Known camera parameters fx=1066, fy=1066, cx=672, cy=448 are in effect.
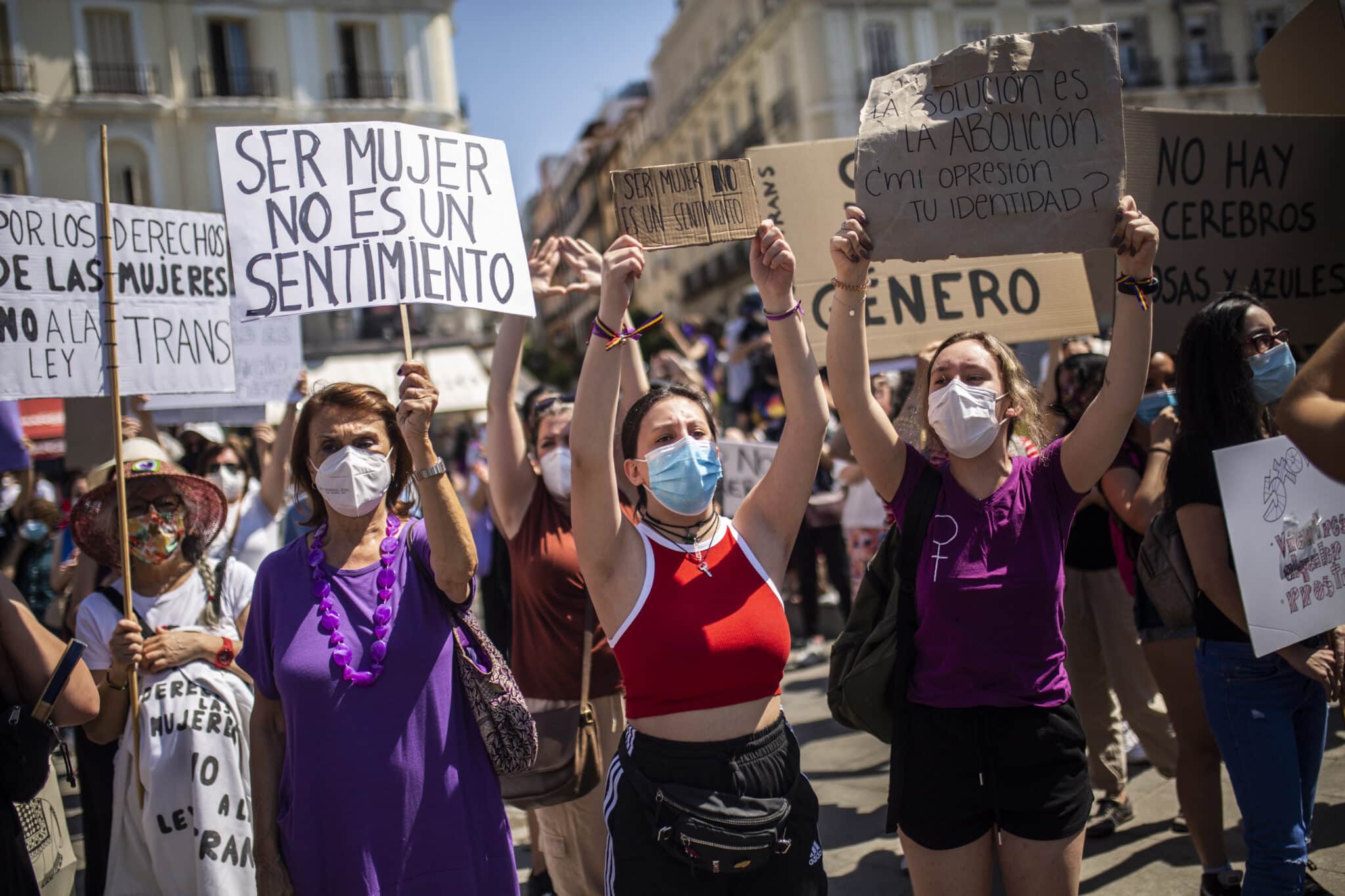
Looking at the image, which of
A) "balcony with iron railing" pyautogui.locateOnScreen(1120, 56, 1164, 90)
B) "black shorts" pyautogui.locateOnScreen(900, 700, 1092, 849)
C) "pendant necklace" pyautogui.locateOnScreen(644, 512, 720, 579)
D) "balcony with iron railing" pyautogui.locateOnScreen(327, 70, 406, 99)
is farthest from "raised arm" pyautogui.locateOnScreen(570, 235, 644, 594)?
"balcony with iron railing" pyautogui.locateOnScreen(1120, 56, 1164, 90)

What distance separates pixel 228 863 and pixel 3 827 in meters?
0.69

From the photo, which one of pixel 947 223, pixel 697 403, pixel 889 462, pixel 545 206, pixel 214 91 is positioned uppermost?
pixel 545 206

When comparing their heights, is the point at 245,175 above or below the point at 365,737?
above

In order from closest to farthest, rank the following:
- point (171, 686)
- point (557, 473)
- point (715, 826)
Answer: point (715, 826) → point (171, 686) → point (557, 473)

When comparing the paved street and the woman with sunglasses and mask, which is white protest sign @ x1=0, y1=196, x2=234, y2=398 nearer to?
the paved street

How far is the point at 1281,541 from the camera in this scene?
10.0 feet

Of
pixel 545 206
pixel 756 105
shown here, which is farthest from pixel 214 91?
pixel 545 206

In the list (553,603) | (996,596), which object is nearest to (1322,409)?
(996,596)

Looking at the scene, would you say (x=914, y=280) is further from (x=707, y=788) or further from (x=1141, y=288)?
(x=707, y=788)

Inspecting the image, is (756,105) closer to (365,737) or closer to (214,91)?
(214,91)

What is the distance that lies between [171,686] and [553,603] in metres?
1.24

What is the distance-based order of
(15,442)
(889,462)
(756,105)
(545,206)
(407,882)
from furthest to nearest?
(545,206) < (756,105) < (15,442) < (889,462) < (407,882)

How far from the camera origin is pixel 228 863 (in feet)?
10.5

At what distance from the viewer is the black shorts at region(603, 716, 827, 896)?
2395mm
